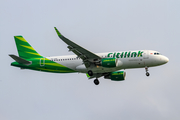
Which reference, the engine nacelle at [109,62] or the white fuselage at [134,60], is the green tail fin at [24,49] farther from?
the engine nacelle at [109,62]

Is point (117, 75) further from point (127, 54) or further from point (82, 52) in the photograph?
point (82, 52)

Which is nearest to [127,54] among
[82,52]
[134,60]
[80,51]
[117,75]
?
[134,60]

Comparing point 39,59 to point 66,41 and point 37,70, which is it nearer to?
point 37,70

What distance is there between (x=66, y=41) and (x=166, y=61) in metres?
15.6

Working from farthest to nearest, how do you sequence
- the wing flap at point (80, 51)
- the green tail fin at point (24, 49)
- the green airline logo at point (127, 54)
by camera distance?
the green tail fin at point (24, 49)
the green airline logo at point (127, 54)
the wing flap at point (80, 51)

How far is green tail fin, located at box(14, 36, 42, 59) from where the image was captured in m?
54.5

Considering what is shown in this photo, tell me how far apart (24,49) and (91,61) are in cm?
1331

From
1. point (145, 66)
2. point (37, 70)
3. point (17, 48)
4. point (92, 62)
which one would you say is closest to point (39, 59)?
point (37, 70)

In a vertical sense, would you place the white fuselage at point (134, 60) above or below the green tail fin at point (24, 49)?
below

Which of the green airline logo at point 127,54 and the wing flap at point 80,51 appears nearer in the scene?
the wing flap at point 80,51

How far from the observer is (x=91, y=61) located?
160ft

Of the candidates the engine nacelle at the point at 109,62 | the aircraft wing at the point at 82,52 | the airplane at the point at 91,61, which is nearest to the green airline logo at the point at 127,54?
the airplane at the point at 91,61

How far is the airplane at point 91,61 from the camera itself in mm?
47719

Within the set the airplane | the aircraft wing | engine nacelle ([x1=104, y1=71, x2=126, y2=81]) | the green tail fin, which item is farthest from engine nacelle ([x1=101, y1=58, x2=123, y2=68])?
the green tail fin
